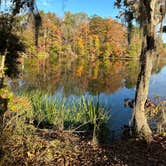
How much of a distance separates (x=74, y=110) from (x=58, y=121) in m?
1.23

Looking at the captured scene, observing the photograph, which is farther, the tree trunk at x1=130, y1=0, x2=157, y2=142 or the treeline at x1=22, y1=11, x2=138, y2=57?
the treeline at x1=22, y1=11, x2=138, y2=57

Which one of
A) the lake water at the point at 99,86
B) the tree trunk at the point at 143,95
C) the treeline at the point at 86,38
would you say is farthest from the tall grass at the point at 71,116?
the treeline at the point at 86,38

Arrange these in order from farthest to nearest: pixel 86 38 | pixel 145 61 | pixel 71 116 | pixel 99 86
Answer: pixel 86 38
pixel 99 86
pixel 71 116
pixel 145 61

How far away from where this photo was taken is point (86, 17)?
Result: 219ft

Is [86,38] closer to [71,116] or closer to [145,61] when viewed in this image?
[71,116]

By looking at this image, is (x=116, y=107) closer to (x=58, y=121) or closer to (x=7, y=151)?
(x=58, y=121)

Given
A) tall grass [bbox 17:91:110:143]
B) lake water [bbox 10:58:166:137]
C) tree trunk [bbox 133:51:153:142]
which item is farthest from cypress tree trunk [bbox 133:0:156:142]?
tall grass [bbox 17:91:110:143]

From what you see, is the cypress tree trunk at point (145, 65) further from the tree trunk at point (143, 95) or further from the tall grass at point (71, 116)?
the tall grass at point (71, 116)

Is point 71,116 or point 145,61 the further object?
point 71,116

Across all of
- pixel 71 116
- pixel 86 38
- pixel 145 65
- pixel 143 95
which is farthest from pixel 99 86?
pixel 86 38

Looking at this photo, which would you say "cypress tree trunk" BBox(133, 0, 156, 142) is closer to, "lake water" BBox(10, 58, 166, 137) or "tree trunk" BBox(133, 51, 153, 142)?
"tree trunk" BBox(133, 51, 153, 142)

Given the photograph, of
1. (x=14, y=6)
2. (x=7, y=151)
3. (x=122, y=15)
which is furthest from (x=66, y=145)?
(x=14, y=6)

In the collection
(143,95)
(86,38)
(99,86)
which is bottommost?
(99,86)

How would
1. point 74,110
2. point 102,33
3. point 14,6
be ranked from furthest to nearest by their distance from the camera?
point 102,33 < point 14,6 < point 74,110
